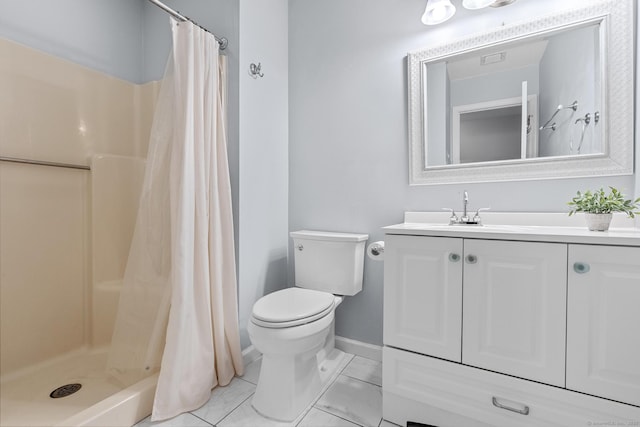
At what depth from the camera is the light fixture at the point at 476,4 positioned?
4.20 ft

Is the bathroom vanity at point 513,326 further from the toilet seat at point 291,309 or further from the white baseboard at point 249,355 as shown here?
the white baseboard at point 249,355

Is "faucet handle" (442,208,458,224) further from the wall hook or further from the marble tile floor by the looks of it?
the wall hook

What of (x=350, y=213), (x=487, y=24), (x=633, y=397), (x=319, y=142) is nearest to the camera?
(x=633, y=397)

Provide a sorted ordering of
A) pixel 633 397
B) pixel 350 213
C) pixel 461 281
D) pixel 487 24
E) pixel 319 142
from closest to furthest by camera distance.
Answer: pixel 633 397 < pixel 461 281 < pixel 487 24 < pixel 350 213 < pixel 319 142

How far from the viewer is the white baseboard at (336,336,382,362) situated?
1659 mm

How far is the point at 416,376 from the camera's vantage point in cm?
113

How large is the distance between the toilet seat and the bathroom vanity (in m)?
0.31

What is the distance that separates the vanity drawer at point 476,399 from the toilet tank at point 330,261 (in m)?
0.48

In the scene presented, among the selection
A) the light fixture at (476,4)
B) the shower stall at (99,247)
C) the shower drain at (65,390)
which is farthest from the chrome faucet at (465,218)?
the shower drain at (65,390)

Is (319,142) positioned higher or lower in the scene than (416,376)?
higher

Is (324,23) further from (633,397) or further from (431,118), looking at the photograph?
(633,397)

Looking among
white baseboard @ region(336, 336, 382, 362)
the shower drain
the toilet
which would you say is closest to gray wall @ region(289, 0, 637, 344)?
white baseboard @ region(336, 336, 382, 362)

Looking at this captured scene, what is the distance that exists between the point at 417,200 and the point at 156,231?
4.47 ft

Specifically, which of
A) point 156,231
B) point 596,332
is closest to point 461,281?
point 596,332
